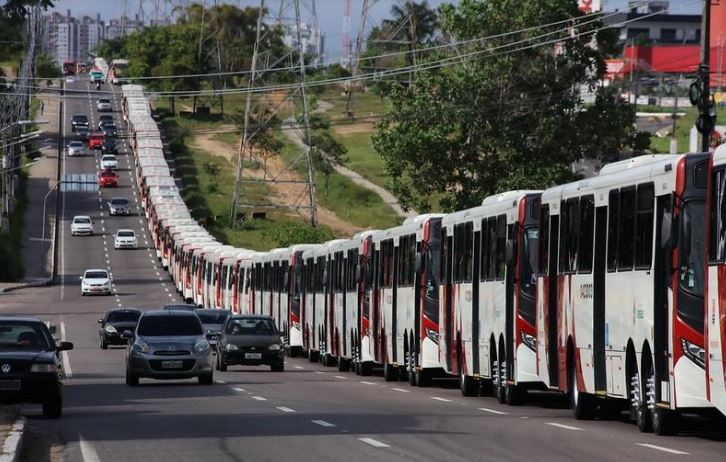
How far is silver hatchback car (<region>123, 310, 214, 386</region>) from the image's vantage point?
3631cm

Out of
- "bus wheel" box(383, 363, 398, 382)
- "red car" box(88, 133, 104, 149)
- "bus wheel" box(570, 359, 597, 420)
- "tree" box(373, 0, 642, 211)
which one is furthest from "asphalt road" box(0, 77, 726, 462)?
"red car" box(88, 133, 104, 149)

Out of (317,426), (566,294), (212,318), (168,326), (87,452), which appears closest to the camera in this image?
(87,452)

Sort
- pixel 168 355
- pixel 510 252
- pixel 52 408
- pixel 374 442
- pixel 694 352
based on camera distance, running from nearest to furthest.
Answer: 1. pixel 694 352
2. pixel 374 442
3. pixel 52 408
4. pixel 510 252
5. pixel 168 355

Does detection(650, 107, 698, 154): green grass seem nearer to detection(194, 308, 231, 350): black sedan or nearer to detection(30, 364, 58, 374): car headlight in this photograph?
detection(194, 308, 231, 350): black sedan

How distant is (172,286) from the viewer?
105375 millimetres

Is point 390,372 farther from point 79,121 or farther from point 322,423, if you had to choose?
point 79,121

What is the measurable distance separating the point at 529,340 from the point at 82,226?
102m

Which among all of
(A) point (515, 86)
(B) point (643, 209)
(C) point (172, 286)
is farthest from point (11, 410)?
(C) point (172, 286)

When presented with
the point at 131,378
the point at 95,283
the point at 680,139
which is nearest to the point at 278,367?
the point at 131,378

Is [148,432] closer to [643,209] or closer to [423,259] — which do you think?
[643,209]

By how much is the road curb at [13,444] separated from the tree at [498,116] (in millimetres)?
62805

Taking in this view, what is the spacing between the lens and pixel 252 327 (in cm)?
4691

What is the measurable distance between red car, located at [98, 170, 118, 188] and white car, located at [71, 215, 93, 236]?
931 inches

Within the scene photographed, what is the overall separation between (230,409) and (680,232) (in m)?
10.2
